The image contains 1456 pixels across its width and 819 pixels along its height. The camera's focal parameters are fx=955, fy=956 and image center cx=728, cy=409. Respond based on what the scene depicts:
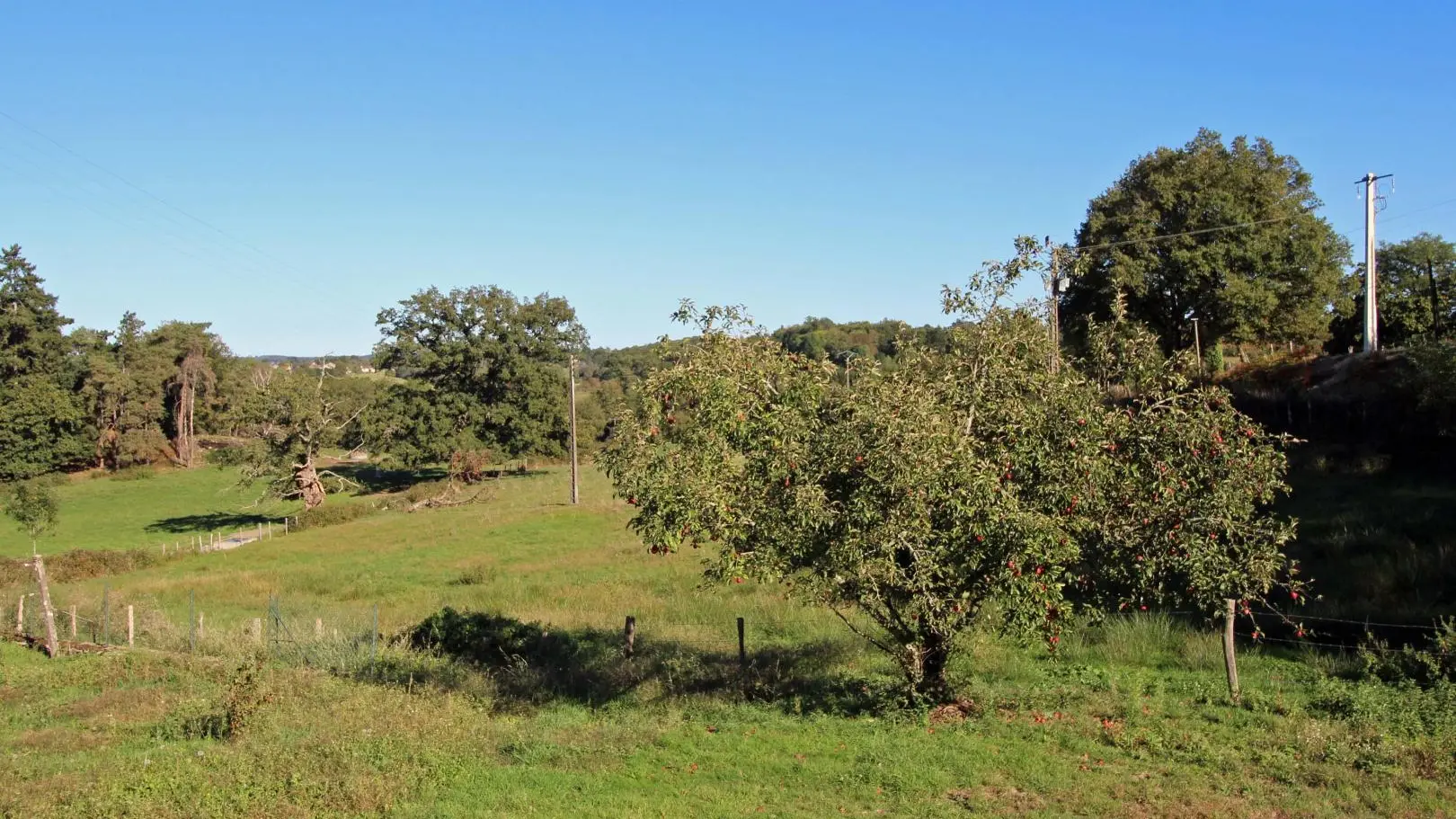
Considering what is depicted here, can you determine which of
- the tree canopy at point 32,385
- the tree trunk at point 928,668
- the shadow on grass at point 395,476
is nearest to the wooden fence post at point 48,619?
the tree trunk at point 928,668

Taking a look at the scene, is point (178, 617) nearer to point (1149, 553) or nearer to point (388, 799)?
point (388, 799)

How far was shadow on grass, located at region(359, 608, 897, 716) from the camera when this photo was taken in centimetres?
1506

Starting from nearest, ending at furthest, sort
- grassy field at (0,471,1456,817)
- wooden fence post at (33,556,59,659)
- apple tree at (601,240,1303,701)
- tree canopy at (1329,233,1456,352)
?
grassy field at (0,471,1456,817), apple tree at (601,240,1303,701), wooden fence post at (33,556,59,659), tree canopy at (1329,233,1456,352)

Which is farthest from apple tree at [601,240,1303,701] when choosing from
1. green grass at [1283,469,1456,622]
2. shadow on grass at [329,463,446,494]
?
shadow on grass at [329,463,446,494]

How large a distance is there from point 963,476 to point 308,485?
5959 cm

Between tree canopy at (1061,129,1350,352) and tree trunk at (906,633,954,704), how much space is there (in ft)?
82.3

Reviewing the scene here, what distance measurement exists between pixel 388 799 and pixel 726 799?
3.76m

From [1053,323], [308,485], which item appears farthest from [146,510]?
[1053,323]

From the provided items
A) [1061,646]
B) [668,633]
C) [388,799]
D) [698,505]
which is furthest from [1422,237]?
[388,799]

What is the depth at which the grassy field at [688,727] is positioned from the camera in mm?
10273

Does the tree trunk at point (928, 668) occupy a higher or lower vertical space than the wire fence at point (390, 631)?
higher

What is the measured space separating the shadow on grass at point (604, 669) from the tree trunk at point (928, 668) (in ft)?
1.83

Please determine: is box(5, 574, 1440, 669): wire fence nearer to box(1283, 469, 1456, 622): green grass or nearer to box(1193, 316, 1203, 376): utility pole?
box(1283, 469, 1456, 622): green grass

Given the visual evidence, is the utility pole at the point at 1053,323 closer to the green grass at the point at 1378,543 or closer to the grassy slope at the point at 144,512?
the green grass at the point at 1378,543
